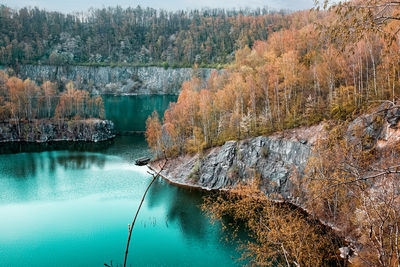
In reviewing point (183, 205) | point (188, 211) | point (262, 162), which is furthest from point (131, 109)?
point (188, 211)

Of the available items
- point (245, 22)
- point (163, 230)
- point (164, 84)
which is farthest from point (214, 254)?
point (245, 22)

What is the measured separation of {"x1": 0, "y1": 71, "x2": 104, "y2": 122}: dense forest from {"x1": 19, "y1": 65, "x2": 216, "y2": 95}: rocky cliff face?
205 feet

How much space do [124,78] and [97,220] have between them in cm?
12186

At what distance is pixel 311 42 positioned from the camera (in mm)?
48625

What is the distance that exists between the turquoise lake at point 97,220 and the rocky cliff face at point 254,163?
2.75m

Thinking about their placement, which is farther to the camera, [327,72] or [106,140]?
Result: [106,140]

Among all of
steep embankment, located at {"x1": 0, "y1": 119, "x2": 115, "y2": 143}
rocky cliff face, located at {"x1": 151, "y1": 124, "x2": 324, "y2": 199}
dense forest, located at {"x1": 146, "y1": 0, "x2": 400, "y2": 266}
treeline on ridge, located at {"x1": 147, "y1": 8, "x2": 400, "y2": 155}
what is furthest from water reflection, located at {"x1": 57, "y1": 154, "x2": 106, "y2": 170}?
rocky cliff face, located at {"x1": 151, "y1": 124, "x2": 324, "y2": 199}

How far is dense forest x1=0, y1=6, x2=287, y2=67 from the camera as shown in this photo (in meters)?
134

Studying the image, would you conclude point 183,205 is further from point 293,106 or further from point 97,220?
point 293,106

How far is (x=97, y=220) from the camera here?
102 ft

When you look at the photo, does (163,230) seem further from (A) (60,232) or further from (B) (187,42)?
(B) (187,42)

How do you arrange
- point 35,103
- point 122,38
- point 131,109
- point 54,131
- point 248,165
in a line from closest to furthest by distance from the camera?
point 248,165 → point 54,131 → point 35,103 → point 131,109 → point 122,38

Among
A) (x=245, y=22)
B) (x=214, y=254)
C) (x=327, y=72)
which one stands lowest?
(x=214, y=254)

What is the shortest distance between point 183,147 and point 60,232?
21.5 meters
